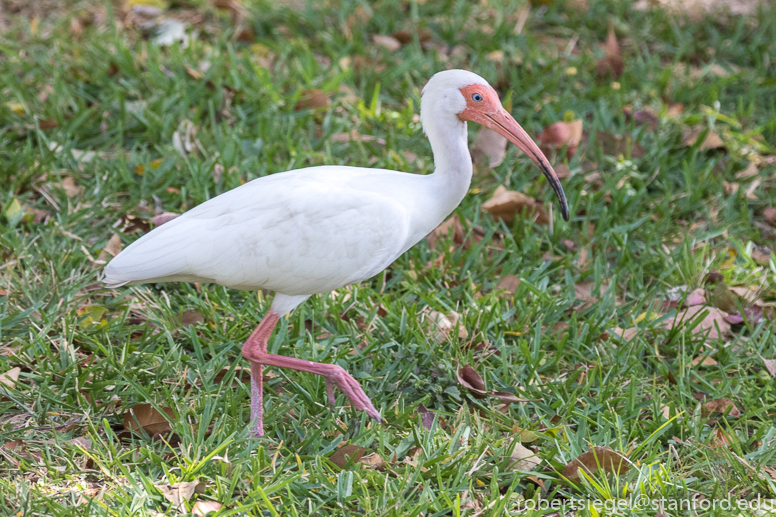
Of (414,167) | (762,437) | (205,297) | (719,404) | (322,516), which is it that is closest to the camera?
(322,516)

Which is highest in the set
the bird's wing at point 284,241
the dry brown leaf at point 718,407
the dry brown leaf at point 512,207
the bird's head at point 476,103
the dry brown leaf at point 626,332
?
the bird's head at point 476,103

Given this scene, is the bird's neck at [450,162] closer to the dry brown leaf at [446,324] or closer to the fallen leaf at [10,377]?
the dry brown leaf at [446,324]

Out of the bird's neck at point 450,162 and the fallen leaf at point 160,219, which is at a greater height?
the bird's neck at point 450,162

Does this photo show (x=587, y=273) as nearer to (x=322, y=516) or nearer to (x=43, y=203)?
(x=322, y=516)

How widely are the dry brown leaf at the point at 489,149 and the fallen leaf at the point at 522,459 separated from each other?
6.83ft

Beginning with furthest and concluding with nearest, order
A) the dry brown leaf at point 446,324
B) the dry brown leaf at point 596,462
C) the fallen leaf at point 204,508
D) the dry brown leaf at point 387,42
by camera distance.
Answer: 1. the dry brown leaf at point 387,42
2. the dry brown leaf at point 446,324
3. the dry brown leaf at point 596,462
4. the fallen leaf at point 204,508

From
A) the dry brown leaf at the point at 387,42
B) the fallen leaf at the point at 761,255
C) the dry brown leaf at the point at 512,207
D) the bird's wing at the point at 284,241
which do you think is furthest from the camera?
the dry brown leaf at the point at 387,42

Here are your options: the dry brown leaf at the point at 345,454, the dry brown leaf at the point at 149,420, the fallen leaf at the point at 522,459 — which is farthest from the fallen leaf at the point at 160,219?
the fallen leaf at the point at 522,459

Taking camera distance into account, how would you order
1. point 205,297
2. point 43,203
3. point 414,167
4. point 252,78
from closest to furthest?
point 205,297 < point 43,203 < point 414,167 < point 252,78

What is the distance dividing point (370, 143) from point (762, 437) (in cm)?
255

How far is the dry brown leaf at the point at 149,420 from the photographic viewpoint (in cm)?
281

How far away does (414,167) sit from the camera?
4297 mm

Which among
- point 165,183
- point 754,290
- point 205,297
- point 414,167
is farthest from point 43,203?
point 754,290

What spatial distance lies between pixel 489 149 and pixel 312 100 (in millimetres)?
1112
